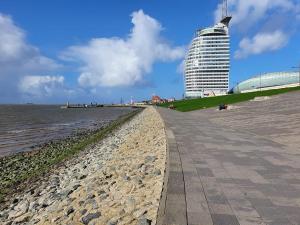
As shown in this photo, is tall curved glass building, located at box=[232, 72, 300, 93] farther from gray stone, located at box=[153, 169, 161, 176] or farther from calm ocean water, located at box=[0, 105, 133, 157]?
gray stone, located at box=[153, 169, 161, 176]

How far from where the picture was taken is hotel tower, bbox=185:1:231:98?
19200cm

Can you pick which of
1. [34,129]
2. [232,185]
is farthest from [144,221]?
[34,129]

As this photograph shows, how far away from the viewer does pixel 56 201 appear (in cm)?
942

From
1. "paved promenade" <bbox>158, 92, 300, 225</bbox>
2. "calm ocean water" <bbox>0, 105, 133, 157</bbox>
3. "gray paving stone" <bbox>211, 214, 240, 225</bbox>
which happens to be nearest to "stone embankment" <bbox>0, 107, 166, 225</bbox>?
"paved promenade" <bbox>158, 92, 300, 225</bbox>

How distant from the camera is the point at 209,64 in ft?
632

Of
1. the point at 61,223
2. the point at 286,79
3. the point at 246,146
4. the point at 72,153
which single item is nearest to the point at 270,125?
the point at 246,146

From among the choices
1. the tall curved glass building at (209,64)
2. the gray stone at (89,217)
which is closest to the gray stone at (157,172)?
the gray stone at (89,217)

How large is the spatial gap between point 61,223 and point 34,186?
6.01m

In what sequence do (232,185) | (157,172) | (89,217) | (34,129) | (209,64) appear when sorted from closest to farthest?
(89,217) < (232,185) < (157,172) < (34,129) < (209,64)

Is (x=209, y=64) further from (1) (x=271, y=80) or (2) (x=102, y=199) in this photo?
(2) (x=102, y=199)

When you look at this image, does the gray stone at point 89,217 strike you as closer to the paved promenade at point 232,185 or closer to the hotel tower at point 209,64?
the paved promenade at point 232,185

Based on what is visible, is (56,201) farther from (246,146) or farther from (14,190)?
(246,146)

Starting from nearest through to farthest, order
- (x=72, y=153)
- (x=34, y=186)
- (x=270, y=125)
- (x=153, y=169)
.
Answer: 1. (x=153, y=169)
2. (x=34, y=186)
3. (x=72, y=153)
4. (x=270, y=125)

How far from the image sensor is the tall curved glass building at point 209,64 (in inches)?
7558
